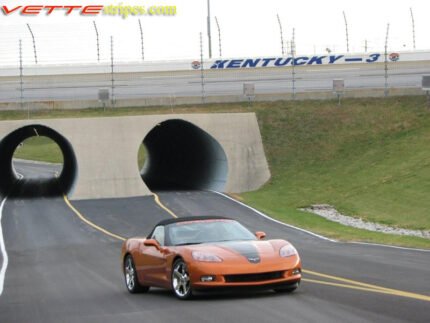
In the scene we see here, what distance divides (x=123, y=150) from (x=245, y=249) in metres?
28.6

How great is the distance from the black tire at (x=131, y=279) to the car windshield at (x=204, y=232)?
110 cm

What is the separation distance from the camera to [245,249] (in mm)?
12242

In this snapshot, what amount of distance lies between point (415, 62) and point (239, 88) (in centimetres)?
1169

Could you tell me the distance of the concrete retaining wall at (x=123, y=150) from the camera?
3975 centimetres

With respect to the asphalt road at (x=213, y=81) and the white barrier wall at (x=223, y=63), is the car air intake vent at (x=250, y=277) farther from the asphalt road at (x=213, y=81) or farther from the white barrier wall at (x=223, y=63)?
the white barrier wall at (x=223, y=63)

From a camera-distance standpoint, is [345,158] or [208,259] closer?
[208,259]

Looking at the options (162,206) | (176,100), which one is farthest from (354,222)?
(176,100)

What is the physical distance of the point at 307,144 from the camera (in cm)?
4200

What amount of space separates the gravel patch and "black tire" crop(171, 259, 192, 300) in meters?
14.2

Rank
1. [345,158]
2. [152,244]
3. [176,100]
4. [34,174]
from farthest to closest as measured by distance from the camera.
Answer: [34,174], [176,100], [345,158], [152,244]

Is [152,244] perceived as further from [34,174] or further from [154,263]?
[34,174]

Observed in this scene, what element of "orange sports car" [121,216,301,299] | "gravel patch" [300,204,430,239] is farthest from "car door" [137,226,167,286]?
"gravel patch" [300,204,430,239]

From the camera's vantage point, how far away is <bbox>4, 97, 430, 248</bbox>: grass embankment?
30875 mm

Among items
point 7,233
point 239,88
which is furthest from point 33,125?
point 239,88
